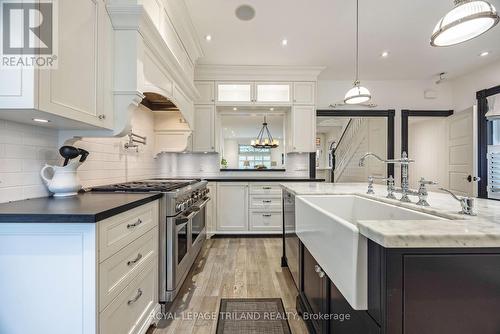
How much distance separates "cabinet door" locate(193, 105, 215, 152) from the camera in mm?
3934

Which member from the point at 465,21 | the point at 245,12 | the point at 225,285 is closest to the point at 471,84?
the point at 465,21

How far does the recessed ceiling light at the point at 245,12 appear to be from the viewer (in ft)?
8.01

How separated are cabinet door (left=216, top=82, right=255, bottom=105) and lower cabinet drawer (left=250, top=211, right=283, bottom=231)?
1.85m

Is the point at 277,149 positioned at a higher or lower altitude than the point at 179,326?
higher

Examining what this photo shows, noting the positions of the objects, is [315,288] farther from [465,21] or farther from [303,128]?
[303,128]

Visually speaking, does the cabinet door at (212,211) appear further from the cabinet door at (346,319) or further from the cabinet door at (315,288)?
the cabinet door at (346,319)

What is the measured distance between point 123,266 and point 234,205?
8.50 feet

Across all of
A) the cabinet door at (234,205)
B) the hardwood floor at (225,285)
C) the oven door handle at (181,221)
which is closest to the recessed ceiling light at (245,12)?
the oven door handle at (181,221)

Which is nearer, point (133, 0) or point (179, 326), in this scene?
point (133, 0)

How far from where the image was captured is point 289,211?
Answer: 227 centimetres

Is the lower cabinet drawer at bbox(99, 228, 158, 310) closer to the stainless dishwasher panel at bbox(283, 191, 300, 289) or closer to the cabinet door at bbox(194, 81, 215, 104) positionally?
the stainless dishwasher panel at bbox(283, 191, 300, 289)

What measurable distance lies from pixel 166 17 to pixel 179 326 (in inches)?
103

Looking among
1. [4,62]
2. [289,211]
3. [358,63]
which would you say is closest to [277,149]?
[358,63]

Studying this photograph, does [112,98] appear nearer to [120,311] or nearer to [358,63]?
[120,311]
